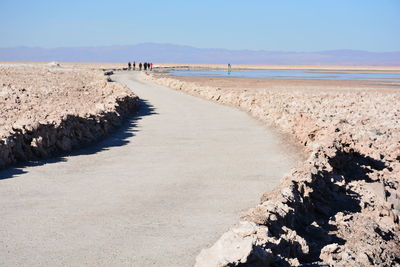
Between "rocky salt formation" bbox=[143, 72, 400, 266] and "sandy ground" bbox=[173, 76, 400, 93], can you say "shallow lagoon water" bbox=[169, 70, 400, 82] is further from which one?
"rocky salt formation" bbox=[143, 72, 400, 266]

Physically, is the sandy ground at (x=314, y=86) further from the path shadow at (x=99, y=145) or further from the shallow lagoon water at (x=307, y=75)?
the path shadow at (x=99, y=145)

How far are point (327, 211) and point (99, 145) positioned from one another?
5.69 metres

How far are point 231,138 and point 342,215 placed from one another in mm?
5520

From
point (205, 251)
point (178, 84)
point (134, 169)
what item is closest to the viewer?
point (205, 251)

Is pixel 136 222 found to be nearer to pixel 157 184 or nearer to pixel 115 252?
pixel 115 252

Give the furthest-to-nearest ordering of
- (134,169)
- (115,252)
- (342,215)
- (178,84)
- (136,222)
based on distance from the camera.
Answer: (178,84)
(134,169)
(342,215)
(136,222)
(115,252)

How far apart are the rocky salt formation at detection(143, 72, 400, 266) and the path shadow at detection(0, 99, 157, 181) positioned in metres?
4.21

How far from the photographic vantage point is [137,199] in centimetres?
754

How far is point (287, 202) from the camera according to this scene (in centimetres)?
672

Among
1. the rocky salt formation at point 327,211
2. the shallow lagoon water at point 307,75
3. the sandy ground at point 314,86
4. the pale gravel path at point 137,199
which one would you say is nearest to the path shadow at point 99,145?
the pale gravel path at point 137,199

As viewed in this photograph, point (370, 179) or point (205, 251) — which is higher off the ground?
point (205, 251)

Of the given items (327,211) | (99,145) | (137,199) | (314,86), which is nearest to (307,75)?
(314,86)

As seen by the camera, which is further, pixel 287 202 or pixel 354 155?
pixel 354 155

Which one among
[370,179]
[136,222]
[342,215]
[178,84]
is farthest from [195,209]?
[178,84]
